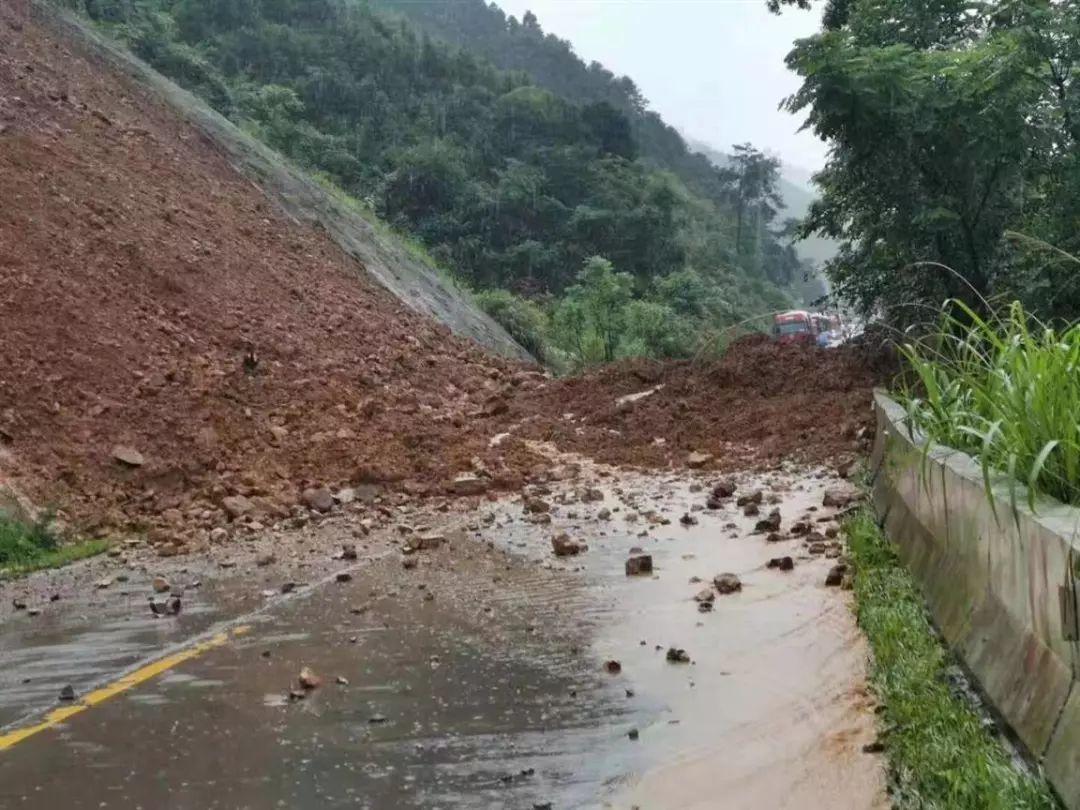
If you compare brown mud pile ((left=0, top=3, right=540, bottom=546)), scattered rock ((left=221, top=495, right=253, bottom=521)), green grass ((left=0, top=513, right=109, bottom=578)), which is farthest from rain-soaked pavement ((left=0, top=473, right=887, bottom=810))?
brown mud pile ((left=0, top=3, right=540, bottom=546))

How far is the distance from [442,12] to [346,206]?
6659 cm

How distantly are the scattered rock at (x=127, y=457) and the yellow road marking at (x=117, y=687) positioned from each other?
453 cm

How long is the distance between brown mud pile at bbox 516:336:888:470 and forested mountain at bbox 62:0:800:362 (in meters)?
12.6

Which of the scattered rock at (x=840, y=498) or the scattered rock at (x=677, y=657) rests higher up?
the scattered rock at (x=840, y=498)

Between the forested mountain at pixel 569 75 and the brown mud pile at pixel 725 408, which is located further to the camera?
A: the forested mountain at pixel 569 75

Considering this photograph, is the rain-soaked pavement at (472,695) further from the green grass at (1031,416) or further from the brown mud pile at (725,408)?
the brown mud pile at (725,408)

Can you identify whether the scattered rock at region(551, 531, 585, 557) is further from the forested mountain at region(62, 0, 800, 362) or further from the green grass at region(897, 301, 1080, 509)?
the forested mountain at region(62, 0, 800, 362)

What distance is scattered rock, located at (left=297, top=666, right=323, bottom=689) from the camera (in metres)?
5.09

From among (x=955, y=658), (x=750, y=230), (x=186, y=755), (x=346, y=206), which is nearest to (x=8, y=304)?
(x=186, y=755)

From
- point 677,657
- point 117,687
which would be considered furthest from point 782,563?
point 117,687

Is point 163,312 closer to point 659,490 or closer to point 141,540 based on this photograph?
point 141,540

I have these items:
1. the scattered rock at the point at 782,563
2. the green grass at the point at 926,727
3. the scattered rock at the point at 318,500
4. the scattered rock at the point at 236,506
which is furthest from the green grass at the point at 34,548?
the green grass at the point at 926,727

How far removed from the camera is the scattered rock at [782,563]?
6959 millimetres

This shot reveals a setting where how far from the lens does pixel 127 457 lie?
10.3 meters
